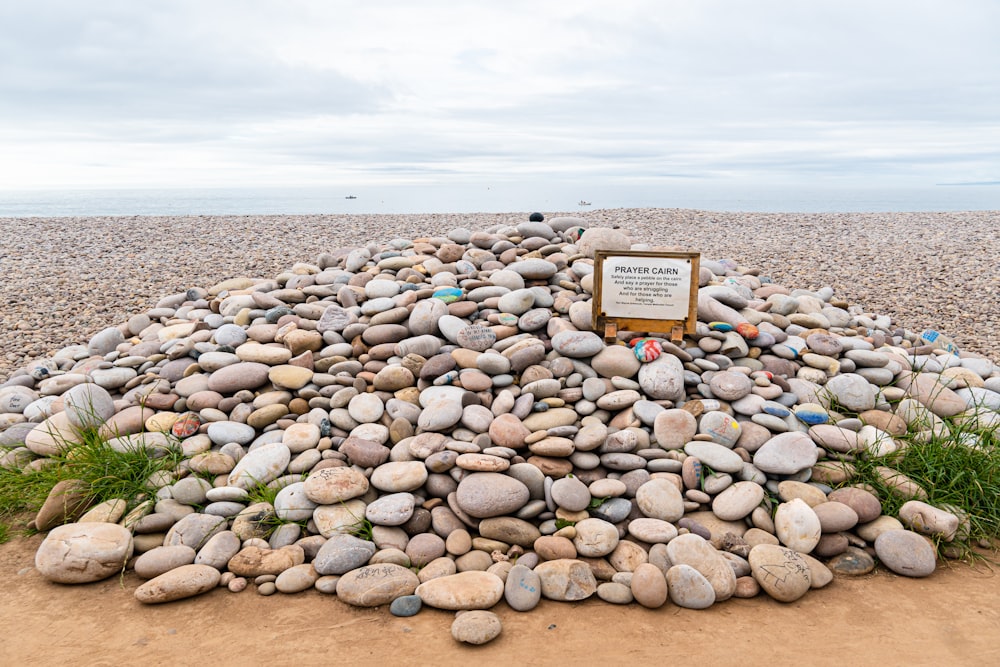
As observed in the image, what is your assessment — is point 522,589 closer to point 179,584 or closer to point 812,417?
point 179,584

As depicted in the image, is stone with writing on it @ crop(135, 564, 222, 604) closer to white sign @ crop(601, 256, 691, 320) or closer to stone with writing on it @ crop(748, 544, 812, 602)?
stone with writing on it @ crop(748, 544, 812, 602)

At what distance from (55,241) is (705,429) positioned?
14.1m

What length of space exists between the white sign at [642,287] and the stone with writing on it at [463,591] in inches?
87.8

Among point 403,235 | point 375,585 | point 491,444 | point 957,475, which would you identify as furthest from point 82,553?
point 403,235

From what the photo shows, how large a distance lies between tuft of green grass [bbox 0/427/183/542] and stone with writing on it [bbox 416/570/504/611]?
191cm

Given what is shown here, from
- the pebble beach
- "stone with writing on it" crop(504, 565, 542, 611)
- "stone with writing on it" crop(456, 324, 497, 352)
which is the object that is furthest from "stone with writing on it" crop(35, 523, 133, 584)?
the pebble beach

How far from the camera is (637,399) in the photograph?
414cm

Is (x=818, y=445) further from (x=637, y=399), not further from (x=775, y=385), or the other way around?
(x=637, y=399)

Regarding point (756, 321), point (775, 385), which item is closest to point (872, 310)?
point (756, 321)

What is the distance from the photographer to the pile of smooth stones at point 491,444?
3227mm

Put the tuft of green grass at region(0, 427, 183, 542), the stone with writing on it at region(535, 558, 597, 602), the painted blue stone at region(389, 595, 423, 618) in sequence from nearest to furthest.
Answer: the painted blue stone at region(389, 595, 423, 618) → the stone with writing on it at region(535, 558, 597, 602) → the tuft of green grass at region(0, 427, 183, 542)

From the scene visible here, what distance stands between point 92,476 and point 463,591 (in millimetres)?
2445

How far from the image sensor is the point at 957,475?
3.70 m

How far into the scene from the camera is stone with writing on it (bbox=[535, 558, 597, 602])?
10.1ft
